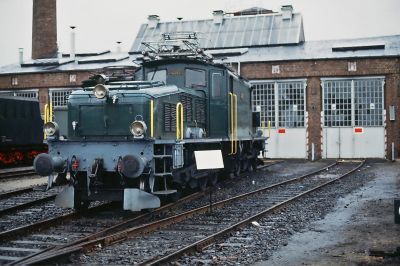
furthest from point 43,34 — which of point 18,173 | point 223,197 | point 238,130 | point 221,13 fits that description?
point 223,197

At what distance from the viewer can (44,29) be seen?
39.6 m

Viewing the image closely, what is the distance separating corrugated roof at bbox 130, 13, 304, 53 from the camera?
3397 centimetres

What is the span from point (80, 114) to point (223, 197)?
4.19 meters

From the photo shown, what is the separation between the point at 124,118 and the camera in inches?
386

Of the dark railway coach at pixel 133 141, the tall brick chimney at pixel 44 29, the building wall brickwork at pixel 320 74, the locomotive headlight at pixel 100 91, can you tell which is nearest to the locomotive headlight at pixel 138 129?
the dark railway coach at pixel 133 141

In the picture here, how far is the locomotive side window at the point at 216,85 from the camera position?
1293 cm

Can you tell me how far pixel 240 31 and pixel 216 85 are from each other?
2345 centimetres

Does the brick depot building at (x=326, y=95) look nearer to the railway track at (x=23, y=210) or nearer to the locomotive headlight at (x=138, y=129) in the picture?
the railway track at (x=23, y=210)

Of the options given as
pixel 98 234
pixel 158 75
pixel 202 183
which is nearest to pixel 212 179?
pixel 202 183

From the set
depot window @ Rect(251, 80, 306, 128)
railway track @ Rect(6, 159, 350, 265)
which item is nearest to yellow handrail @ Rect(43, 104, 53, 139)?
railway track @ Rect(6, 159, 350, 265)

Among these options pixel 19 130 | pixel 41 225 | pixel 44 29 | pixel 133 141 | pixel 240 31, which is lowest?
pixel 41 225

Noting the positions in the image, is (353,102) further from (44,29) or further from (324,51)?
(44,29)

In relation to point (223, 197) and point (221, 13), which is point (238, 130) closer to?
point (223, 197)

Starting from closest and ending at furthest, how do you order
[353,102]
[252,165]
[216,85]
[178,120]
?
[178,120]
[216,85]
[252,165]
[353,102]
